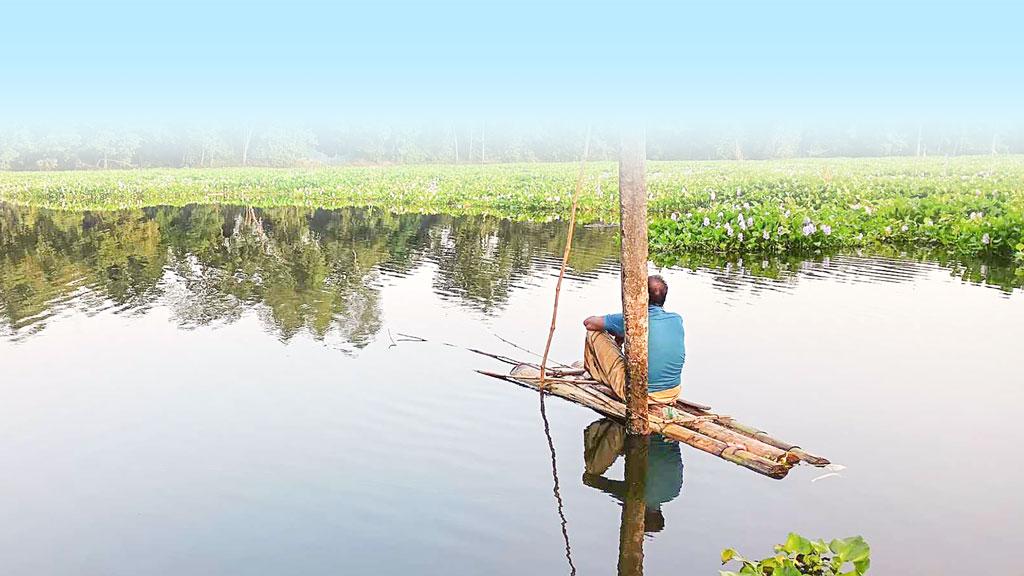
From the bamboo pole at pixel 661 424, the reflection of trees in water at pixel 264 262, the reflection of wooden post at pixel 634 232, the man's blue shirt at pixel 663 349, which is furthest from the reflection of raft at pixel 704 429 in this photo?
the reflection of trees in water at pixel 264 262

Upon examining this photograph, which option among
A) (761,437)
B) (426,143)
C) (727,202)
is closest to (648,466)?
(761,437)

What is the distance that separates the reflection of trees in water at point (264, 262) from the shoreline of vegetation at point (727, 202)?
258 centimetres

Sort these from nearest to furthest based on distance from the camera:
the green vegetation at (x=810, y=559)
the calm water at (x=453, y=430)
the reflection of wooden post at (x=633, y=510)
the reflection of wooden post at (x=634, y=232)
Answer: the green vegetation at (x=810, y=559)
the reflection of wooden post at (x=633, y=510)
the calm water at (x=453, y=430)
the reflection of wooden post at (x=634, y=232)

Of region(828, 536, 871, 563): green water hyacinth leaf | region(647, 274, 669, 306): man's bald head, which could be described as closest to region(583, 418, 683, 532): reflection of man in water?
region(647, 274, 669, 306): man's bald head

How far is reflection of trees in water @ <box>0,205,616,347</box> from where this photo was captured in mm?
12828

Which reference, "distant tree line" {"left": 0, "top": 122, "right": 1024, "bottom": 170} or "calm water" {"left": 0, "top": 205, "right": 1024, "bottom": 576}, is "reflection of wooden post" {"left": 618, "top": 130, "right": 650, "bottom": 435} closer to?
"calm water" {"left": 0, "top": 205, "right": 1024, "bottom": 576}

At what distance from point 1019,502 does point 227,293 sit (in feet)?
37.2

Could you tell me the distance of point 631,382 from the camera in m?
7.25

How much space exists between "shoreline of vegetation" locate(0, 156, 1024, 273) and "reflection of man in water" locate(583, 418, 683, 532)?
11531 millimetres

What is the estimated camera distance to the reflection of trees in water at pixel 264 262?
1283cm

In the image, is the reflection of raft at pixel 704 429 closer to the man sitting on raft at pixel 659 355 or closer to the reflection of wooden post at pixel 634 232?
the man sitting on raft at pixel 659 355

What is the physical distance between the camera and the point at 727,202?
25.2 m

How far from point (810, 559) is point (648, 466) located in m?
1.94

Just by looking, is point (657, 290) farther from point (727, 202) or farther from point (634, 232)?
point (727, 202)
